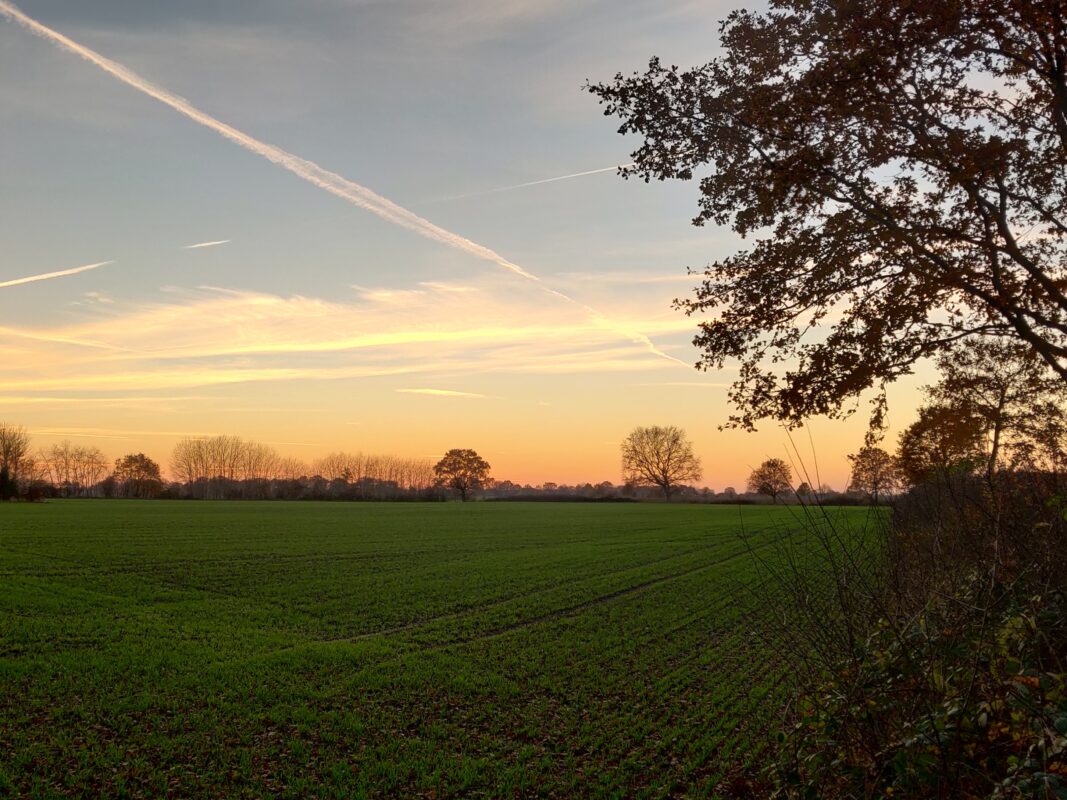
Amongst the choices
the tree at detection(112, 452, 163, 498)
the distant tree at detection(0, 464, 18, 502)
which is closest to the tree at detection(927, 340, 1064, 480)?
the distant tree at detection(0, 464, 18, 502)

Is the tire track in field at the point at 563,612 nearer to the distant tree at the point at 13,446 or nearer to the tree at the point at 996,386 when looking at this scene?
the tree at the point at 996,386

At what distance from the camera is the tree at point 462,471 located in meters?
163

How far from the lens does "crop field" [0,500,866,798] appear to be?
955cm

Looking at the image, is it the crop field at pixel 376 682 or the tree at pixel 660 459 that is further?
the tree at pixel 660 459

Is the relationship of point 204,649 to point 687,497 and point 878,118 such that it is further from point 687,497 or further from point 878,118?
point 687,497

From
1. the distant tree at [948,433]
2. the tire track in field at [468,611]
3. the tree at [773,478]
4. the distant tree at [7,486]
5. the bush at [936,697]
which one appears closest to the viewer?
the bush at [936,697]

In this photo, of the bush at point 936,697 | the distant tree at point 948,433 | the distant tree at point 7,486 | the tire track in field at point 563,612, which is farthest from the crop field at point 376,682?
the distant tree at point 7,486

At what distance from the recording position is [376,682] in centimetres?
1391

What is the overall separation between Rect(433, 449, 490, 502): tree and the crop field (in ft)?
433

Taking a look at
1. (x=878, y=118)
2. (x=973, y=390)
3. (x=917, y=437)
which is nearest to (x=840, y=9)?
(x=878, y=118)

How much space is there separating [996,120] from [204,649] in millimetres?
20352

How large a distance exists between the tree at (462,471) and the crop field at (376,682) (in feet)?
433

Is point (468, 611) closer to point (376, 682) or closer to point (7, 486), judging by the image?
point (376, 682)

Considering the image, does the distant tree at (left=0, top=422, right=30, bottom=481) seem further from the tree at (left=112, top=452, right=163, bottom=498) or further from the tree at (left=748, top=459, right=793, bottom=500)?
the tree at (left=748, top=459, right=793, bottom=500)
